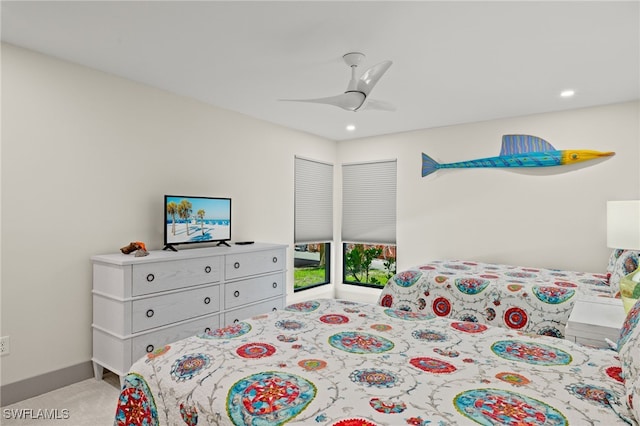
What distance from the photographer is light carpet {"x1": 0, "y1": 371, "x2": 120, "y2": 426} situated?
2.31 meters

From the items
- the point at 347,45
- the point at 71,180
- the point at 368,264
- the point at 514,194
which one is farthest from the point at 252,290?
the point at 514,194

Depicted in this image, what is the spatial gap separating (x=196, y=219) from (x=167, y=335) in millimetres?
1082

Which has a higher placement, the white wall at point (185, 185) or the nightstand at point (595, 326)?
the white wall at point (185, 185)

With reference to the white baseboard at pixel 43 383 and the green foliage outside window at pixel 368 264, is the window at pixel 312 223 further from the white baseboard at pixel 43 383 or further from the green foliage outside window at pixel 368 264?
the white baseboard at pixel 43 383

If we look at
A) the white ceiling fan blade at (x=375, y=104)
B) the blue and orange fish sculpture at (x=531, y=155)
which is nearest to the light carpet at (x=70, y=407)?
the white ceiling fan blade at (x=375, y=104)

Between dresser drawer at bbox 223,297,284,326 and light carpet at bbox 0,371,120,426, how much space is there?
3.25ft

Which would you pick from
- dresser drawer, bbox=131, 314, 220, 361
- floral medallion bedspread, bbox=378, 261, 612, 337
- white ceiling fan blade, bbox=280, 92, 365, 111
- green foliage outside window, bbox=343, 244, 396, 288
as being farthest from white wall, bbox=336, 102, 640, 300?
dresser drawer, bbox=131, 314, 220, 361

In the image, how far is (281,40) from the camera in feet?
8.00

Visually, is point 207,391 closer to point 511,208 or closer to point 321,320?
point 321,320

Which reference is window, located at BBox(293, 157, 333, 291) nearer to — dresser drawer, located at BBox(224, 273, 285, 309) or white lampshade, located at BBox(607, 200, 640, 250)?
dresser drawer, located at BBox(224, 273, 285, 309)

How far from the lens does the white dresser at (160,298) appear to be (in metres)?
2.67

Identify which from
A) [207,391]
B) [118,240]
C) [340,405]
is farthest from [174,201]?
[340,405]

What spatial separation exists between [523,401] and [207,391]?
0.98m

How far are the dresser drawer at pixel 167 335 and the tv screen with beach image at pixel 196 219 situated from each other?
0.74 meters
